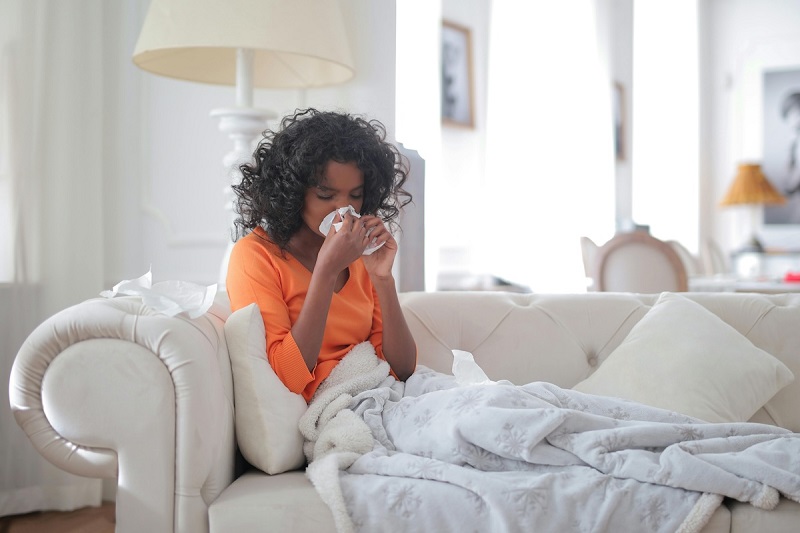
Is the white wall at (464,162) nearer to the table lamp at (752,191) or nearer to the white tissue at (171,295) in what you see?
the white tissue at (171,295)

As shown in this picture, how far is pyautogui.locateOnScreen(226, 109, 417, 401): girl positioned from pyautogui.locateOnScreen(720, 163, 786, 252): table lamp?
604cm

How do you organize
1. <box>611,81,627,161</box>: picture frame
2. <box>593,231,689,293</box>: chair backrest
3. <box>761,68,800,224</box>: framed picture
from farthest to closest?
<box>761,68,800,224</box>: framed picture < <box>611,81,627,161</box>: picture frame < <box>593,231,689,293</box>: chair backrest

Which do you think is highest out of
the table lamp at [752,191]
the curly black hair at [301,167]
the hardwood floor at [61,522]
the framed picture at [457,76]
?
the framed picture at [457,76]

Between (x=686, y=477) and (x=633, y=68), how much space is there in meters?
5.80

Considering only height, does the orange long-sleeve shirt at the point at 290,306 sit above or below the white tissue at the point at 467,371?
above

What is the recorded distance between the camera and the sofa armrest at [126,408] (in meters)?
1.29

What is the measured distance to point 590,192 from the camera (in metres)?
5.45

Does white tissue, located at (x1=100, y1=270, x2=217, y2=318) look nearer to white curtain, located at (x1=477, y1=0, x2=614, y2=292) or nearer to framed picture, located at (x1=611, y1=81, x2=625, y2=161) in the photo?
white curtain, located at (x1=477, y1=0, x2=614, y2=292)

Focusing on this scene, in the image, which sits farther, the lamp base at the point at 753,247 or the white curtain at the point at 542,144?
the lamp base at the point at 753,247

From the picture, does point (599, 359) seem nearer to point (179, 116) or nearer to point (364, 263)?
point (364, 263)

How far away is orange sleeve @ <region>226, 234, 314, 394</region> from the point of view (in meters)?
1.54

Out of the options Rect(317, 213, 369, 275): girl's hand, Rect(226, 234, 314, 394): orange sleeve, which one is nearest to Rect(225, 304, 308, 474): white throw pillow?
Rect(226, 234, 314, 394): orange sleeve

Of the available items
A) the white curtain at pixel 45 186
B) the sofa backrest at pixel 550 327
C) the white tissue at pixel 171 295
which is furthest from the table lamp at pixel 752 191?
the white tissue at pixel 171 295

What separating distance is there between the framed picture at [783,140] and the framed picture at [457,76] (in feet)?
13.9
